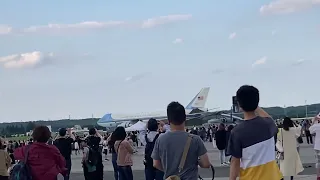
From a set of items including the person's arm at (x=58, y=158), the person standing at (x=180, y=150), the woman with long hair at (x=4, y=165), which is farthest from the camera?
the woman with long hair at (x=4, y=165)

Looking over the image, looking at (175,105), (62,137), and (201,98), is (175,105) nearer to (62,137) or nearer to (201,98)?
(62,137)

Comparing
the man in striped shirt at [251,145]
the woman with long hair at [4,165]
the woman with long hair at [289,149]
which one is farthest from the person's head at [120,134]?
the man in striped shirt at [251,145]

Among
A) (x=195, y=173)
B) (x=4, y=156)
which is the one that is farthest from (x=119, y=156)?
(x=195, y=173)

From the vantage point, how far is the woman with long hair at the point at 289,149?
1413 centimetres

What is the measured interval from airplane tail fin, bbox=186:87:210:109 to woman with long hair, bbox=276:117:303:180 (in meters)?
87.2

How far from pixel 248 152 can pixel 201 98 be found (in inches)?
3913

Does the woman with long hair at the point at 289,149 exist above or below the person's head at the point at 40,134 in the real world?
below

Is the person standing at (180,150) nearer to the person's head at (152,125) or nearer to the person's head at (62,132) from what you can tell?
the person's head at (152,125)

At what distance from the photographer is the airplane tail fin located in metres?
103

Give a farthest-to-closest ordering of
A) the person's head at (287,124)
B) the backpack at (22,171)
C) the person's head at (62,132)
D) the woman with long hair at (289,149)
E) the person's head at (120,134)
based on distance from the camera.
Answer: the person's head at (62,132)
the woman with long hair at (289,149)
the person's head at (287,124)
the person's head at (120,134)
the backpack at (22,171)

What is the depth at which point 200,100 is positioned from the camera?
342ft

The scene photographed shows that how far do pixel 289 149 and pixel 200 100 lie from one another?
296ft

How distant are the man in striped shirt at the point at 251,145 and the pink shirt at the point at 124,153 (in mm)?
7403

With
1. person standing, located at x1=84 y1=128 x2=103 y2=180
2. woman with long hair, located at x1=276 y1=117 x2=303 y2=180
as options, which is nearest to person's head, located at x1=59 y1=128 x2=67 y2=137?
person standing, located at x1=84 y1=128 x2=103 y2=180
